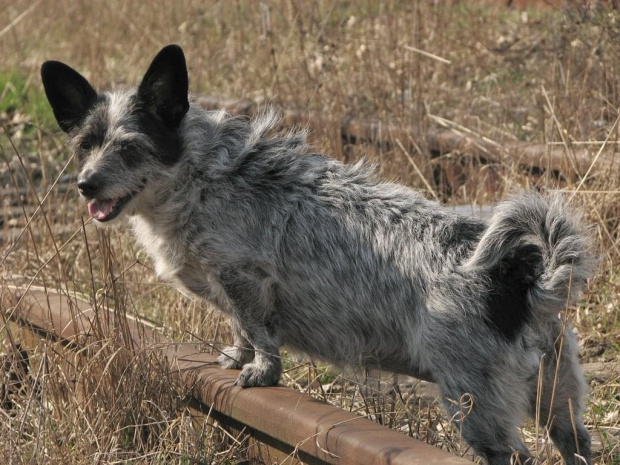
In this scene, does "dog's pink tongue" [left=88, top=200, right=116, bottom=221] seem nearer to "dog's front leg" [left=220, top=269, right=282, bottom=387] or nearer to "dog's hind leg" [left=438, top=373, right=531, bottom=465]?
"dog's front leg" [left=220, top=269, right=282, bottom=387]

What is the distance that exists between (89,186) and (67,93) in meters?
0.47

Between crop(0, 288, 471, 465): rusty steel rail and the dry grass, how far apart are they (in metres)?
0.10

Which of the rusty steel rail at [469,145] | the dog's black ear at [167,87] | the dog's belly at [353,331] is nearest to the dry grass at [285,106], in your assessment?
the rusty steel rail at [469,145]

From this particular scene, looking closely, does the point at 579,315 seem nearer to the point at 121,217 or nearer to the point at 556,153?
the point at 556,153

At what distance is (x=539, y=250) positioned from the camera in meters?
3.68

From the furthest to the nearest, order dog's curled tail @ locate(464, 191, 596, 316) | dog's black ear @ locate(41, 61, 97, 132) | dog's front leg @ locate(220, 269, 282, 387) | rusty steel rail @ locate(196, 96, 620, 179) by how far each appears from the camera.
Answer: rusty steel rail @ locate(196, 96, 620, 179) → dog's black ear @ locate(41, 61, 97, 132) → dog's front leg @ locate(220, 269, 282, 387) → dog's curled tail @ locate(464, 191, 596, 316)

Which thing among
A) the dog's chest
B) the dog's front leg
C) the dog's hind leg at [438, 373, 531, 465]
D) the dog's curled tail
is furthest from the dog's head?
the dog's hind leg at [438, 373, 531, 465]

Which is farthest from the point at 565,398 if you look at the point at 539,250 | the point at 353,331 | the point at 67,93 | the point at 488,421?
the point at 67,93

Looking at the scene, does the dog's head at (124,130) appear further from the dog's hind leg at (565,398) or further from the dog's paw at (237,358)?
the dog's hind leg at (565,398)

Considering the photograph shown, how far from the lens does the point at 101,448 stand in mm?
3777

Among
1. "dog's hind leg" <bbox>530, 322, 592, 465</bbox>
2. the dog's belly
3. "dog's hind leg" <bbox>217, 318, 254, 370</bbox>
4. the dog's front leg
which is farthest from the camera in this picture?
"dog's hind leg" <bbox>217, 318, 254, 370</bbox>

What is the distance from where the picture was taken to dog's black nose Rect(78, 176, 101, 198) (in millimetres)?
3953

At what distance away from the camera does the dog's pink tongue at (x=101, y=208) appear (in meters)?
4.05

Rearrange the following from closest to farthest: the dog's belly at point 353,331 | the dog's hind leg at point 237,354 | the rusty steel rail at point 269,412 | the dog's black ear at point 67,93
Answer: the rusty steel rail at point 269,412 → the dog's belly at point 353,331 → the dog's black ear at point 67,93 → the dog's hind leg at point 237,354
